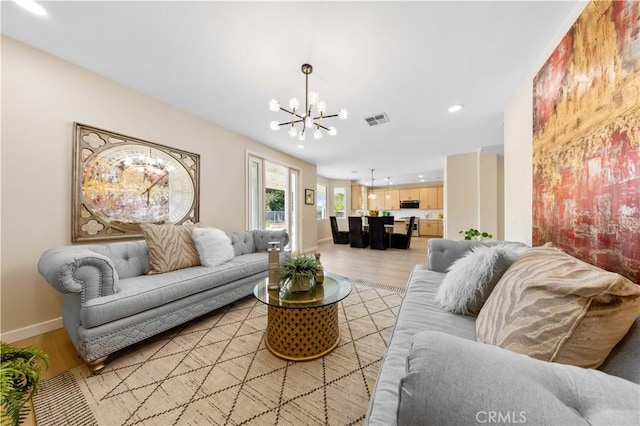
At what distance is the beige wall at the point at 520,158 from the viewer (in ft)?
6.77

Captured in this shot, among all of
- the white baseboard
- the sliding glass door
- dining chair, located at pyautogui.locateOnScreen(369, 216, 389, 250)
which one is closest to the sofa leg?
the white baseboard

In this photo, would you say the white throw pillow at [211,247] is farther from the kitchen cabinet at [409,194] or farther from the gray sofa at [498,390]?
the kitchen cabinet at [409,194]

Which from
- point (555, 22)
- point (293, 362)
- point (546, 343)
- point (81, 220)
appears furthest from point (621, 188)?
point (81, 220)

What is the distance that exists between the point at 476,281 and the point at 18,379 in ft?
6.26

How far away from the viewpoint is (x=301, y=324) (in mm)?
1583

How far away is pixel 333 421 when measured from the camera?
1143 millimetres

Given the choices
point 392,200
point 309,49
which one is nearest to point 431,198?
point 392,200

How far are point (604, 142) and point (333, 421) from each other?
199 centimetres

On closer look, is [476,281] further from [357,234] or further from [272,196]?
[357,234]

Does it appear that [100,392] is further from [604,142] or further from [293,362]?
[604,142]

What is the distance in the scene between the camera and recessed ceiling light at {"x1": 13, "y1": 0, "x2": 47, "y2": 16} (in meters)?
1.52

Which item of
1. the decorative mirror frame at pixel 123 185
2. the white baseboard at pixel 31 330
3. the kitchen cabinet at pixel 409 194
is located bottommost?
the white baseboard at pixel 31 330

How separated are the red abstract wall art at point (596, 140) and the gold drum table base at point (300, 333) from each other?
1.61 m

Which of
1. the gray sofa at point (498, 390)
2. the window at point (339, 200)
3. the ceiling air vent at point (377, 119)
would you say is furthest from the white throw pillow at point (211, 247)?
the window at point (339, 200)
